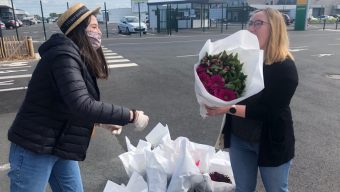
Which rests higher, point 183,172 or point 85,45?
point 85,45

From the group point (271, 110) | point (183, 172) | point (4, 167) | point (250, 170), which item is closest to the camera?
point (271, 110)

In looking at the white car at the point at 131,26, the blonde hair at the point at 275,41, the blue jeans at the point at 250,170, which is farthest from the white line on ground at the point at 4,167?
the white car at the point at 131,26

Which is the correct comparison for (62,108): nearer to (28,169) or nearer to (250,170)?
(28,169)

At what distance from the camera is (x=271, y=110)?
82.0 inches

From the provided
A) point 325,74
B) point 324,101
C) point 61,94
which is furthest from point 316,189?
point 325,74

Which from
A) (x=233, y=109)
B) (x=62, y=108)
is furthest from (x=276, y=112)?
(x=62, y=108)

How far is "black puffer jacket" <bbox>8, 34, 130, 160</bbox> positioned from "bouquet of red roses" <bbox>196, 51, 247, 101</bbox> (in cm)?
A: 54

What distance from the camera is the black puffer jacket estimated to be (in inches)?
67.7

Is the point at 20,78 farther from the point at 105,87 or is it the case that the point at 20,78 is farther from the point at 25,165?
the point at 25,165

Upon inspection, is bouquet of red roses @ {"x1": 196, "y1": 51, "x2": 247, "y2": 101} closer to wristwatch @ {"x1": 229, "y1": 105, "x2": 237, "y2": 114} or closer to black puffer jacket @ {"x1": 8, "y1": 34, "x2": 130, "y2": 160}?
wristwatch @ {"x1": 229, "y1": 105, "x2": 237, "y2": 114}

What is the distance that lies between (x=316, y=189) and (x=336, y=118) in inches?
106

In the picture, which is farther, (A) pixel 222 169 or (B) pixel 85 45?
(A) pixel 222 169

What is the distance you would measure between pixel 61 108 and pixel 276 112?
139 cm

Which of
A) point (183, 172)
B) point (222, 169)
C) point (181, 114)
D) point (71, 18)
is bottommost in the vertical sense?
point (181, 114)
